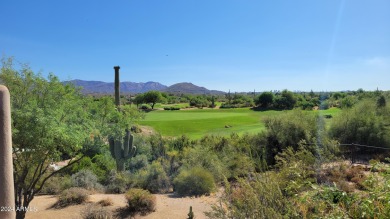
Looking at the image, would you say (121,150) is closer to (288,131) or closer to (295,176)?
(288,131)

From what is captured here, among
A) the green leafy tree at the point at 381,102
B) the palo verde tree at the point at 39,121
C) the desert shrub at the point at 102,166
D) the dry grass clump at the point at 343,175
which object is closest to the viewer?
the palo verde tree at the point at 39,121

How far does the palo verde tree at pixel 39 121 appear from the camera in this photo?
6094 millimetres

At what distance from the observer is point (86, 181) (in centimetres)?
1276

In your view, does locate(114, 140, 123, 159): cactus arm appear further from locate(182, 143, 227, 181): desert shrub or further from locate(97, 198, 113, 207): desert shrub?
locate(97, 198, 113, 207): desert shrub

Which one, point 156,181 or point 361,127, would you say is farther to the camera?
point 361,127

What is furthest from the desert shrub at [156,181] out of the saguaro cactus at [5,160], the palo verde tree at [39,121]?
the saguaro cactus at [5,160]

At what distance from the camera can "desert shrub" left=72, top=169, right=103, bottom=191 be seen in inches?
493

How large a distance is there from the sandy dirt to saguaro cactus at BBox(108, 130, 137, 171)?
11.2ft

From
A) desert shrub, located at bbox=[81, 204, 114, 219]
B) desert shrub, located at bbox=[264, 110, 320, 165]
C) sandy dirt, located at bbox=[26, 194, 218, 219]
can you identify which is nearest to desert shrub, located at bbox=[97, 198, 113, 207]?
sandy dirt, located at bbox=[26, 194, 218, 219]

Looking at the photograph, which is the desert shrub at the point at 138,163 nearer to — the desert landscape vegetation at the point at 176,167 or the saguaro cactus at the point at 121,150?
the desert landscape vegetation at the point at 176,167

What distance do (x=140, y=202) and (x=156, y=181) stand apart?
3480 millimetres

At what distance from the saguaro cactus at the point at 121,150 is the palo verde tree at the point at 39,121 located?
6.61 meters

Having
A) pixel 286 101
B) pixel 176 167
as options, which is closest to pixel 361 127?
pixel 176 167

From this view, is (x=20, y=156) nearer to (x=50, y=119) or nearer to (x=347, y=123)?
(x=50, y=119)
